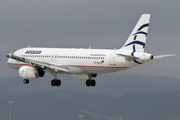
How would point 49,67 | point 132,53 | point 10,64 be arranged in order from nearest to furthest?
point 132,53 < point 49,67 < point 10,64

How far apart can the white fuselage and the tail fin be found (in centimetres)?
277

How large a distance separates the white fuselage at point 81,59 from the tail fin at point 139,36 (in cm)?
277

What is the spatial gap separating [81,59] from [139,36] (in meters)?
11.3

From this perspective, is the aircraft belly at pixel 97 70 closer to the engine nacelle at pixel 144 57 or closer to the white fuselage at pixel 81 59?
the white fuselage at pixel 81 59

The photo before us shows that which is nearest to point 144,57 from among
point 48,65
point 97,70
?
point 97,70

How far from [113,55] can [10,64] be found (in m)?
22.3

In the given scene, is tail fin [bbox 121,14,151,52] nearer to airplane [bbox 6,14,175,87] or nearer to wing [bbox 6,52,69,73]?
airplane [bbox 6,14,175,87]

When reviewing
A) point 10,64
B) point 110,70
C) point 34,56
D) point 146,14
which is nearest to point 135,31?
point 146,14

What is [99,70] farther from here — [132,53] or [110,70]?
[132,53]

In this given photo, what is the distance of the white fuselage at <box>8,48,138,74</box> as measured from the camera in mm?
71750

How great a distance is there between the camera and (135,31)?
239ft

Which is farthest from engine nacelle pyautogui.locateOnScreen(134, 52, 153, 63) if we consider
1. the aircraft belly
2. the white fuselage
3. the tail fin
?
the aircraft belly

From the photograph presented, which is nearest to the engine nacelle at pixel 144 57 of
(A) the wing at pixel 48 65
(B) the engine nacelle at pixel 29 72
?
(A) the wing at pixel 48 65

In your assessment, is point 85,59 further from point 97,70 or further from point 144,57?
point 144,57
